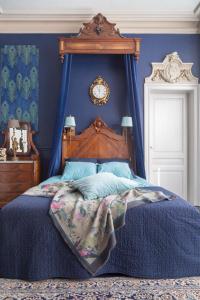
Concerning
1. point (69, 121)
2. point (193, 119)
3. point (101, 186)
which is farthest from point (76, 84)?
point (101, 186)

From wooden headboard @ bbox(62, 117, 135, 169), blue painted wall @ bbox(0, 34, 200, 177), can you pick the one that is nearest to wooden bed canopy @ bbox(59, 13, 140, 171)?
wooden headboard @ bbox(62, 117, 135, 169)

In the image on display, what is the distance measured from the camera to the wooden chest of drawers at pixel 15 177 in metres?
4.13

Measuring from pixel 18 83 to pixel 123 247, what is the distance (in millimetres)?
3290

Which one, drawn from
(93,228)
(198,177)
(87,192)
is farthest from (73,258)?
(198,177)

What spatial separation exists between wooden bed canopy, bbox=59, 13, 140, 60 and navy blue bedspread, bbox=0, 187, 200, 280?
2.68 meters

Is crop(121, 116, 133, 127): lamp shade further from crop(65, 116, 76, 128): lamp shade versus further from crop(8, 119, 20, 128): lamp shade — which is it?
crop(8, 119, 20, 128): lamp shade

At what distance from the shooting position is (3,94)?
179 inches

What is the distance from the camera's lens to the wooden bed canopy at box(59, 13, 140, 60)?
412 cm

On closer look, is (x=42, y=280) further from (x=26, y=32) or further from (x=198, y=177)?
(x=26, y=32)

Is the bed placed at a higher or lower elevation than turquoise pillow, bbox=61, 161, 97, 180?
lower

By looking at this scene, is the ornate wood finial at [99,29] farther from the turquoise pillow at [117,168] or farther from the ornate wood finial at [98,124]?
the turquoise pillow at [117,168]

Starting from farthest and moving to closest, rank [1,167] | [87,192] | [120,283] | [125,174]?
[1,167] < [125,174] < [87,192] < [120,283]

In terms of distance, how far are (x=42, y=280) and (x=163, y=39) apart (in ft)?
12.9

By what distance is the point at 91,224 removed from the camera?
7.15ft
